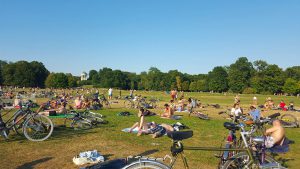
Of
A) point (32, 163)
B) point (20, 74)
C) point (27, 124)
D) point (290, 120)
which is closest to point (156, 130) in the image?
point (27, 124)

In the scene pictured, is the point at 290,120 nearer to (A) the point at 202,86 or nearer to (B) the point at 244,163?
(B) the point at 244,163

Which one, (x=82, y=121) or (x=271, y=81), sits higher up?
(x=271, y=81)

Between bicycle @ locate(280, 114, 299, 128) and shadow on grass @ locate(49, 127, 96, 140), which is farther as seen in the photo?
bicycle @ locate(280, 114, 299, 128)

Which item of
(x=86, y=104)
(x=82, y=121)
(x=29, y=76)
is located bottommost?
(x=82, y=121)

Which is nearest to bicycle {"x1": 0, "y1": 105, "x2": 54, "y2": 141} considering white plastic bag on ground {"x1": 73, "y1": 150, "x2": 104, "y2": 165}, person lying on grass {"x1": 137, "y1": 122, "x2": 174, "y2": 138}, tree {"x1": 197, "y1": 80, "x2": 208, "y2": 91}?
white plastic bag on ground {"x1": 73, "y1": 150, "x2": 104, "y2": 165}

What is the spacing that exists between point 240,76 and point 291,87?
58.6ft

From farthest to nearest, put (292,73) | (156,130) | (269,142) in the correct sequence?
(292,73)
(156,130)
(269,142)

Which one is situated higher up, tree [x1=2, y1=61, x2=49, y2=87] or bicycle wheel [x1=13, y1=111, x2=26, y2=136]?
tree [x1=2, y1=61, x2=49, y2=87]

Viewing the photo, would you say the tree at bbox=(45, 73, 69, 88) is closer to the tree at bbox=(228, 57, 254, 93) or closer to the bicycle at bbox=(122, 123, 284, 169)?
the tree at bbox=(228, 57, 254, 93)

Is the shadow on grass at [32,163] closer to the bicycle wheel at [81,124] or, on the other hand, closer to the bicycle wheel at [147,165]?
the bicycle wheel at [147,165]

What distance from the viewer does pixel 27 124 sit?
9.70 meters

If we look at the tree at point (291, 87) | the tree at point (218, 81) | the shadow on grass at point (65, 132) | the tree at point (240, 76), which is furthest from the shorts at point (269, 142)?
the tree at point (218, 81)

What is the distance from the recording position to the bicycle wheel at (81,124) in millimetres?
13180

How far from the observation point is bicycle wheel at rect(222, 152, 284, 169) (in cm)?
410
